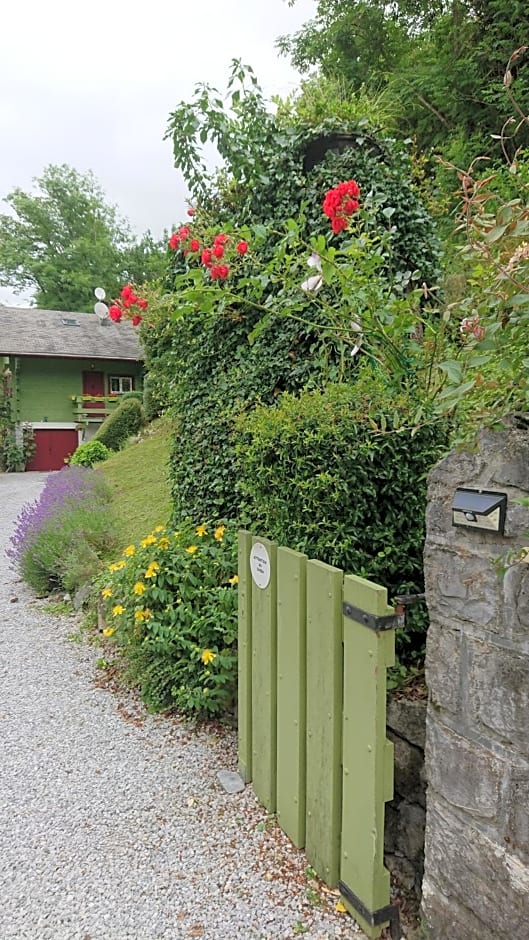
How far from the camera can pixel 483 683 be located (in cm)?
143

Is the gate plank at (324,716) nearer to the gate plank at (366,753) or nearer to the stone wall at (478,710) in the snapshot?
the gate plank at (366,753)

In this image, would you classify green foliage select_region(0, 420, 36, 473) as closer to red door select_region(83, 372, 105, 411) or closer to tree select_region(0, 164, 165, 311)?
red door select_region(83, 372, 105, 411)

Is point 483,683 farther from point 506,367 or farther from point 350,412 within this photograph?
point 350,412

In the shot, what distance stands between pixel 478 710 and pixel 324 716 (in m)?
0.58

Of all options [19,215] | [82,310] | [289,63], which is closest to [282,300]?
[289,63]

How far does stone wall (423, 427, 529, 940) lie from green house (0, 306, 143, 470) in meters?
17.3

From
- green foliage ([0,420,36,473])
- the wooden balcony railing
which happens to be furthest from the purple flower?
the wooden balcony railing

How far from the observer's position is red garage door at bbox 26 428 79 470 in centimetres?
1842

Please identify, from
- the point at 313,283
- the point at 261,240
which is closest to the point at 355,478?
the point at 313,283

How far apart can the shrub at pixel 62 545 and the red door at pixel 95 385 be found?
44.4ft

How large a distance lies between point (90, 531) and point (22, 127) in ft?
79.6

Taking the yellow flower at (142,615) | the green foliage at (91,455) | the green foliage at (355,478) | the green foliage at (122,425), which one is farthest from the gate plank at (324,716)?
the green foliage at (122,425)

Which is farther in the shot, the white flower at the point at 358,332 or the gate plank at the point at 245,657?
the white flower at the point at 358,332

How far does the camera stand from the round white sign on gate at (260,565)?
221 centimetres
